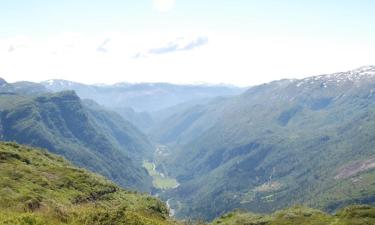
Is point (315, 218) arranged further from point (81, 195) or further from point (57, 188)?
point (57, 188)

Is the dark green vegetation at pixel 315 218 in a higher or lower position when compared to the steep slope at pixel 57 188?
lower

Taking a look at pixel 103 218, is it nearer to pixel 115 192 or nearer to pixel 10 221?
pixel 10 221

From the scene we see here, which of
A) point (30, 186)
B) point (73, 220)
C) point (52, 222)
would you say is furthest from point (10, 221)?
point (30, 186)

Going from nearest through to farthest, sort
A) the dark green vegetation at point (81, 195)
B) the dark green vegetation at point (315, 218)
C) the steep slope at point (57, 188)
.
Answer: the steep slope at point (57, 188) < the dark green vegetation at point (81, 195) < the dark green vegetation at point (315, 218)

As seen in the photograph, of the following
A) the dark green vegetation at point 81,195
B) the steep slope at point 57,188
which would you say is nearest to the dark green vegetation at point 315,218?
the dark green vegetation at point 81,195

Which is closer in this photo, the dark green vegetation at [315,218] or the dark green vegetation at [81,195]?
the dark green vegetation at [81,195]

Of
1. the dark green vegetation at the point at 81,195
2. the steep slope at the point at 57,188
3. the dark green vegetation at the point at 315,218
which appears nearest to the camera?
the steep slope at the point at 57,188

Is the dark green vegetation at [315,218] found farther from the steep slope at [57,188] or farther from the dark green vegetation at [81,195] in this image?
the steep slope at [57,188]

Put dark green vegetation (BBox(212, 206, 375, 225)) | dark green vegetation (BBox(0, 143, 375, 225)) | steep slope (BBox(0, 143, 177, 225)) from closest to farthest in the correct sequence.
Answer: steep slope (BBox(0, 143, 177, 225))
dark green vegetation (BBox(0, 143, 375, 225))
dark green vegetation (BBox(212, 206, 375, 225))

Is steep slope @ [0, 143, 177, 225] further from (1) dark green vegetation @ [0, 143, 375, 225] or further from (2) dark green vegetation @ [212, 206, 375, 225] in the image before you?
(2) dark green vegetation @ [212, 206, 375, 225]

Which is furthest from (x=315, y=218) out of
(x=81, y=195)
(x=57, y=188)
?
(x=57, y=188)

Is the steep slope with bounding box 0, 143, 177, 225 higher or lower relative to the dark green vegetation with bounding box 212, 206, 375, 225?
higher

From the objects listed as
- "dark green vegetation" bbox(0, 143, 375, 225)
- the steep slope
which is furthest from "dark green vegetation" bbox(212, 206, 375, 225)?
the steep slope
